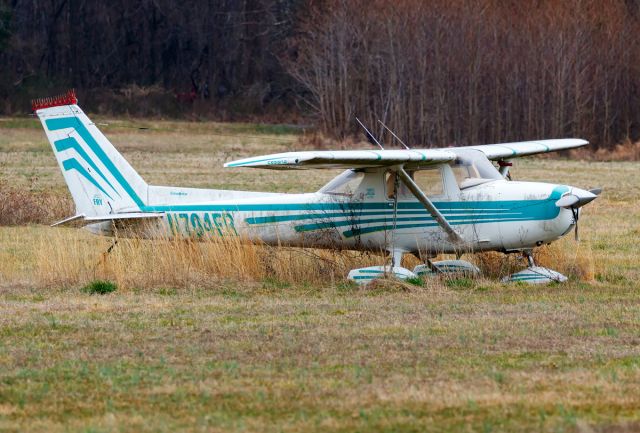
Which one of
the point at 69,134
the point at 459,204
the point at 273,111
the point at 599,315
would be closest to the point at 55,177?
the point at 69,134

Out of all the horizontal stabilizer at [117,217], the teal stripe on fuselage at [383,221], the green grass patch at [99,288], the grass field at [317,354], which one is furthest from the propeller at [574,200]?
the green grass patch at [99,288]

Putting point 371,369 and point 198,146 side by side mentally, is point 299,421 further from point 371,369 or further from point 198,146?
point 198,146

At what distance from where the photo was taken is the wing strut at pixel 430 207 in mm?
13484

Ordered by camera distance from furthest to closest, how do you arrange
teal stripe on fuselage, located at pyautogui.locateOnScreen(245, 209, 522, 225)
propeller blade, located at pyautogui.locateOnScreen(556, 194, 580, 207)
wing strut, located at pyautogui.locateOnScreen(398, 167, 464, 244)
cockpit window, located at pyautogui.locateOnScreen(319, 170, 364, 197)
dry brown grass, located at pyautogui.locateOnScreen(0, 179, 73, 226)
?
1. dry brown grass, located at pyautogui.locateOnScreen(0, 179, 73, 226)
2. cockpit window, located at pyautogui.locateOnScreen(319, 170, 364, 197)
3. teal stripe on fuselage, located at pyautogui.locateOnScreen(245, 209, 522, 225)
4. wing strut, located at pyautogui.locateOnScreen(398, 167, 464, 244)
5. propeller blade, located at pyautogui.locateOnScreen(556, 194, 580, 207)

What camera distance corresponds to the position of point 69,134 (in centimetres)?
1449

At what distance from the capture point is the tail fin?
14500mm

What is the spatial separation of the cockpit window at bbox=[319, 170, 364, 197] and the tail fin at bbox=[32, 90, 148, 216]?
230 centimetres

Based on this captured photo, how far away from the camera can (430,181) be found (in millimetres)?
13828

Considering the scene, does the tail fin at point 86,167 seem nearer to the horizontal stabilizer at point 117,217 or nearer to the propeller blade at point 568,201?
the horizontal stabilizer at point 117,217

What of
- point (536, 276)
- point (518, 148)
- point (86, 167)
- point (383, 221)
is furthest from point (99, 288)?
point (518, 148)

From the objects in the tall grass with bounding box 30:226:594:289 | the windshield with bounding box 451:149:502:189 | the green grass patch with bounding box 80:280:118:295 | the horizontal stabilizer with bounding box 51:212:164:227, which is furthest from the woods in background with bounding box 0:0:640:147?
the green grass patch with bounding box 80:280:118:295

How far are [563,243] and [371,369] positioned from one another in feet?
26.0

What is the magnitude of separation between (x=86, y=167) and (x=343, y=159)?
3.49 meters

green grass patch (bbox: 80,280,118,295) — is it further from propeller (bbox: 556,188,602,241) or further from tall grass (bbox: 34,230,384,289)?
propeller (bbox: 556,188,602,241)
